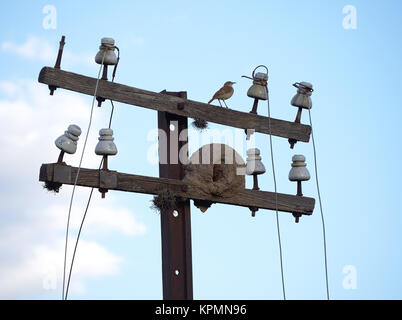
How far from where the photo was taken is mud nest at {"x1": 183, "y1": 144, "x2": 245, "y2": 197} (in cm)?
1085

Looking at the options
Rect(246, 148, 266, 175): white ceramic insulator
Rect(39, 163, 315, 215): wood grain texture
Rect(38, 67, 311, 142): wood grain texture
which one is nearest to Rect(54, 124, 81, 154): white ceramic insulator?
Rect(39, 163, 315, 215): wood grain texture

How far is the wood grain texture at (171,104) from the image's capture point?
10258 millimetres

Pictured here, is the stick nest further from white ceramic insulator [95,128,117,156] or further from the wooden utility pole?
white ceramic insulator [95,128,117,156]

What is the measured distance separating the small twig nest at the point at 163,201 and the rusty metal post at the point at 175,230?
83 millimetres

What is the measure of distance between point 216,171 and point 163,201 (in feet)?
2.43

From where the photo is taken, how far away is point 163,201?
1057 centimetres

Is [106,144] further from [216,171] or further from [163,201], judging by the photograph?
[216,171]

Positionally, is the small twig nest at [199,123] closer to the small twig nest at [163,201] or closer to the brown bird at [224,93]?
the brown bird at [224,93]

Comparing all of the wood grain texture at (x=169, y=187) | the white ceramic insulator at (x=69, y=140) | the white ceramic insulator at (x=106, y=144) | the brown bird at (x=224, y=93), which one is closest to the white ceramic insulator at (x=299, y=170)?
the wood grain texture at (x=169, y=187)

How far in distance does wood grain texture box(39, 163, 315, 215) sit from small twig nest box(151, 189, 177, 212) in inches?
1.9
